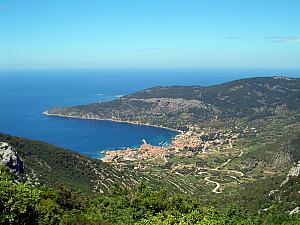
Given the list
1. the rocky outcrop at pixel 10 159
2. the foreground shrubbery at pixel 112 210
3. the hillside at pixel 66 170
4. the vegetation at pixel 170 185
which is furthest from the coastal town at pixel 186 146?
the foreground shrubbery at pixel 112 210

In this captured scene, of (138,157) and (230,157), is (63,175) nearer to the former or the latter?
(138,157)

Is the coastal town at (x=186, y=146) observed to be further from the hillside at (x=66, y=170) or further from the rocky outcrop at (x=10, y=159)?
the rocky outcrop at (x=10, y=159)

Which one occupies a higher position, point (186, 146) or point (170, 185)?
point (170, 185)

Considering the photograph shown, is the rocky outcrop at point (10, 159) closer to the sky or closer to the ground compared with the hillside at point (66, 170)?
closer to the sky

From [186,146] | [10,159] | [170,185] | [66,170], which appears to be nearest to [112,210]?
[10,159]

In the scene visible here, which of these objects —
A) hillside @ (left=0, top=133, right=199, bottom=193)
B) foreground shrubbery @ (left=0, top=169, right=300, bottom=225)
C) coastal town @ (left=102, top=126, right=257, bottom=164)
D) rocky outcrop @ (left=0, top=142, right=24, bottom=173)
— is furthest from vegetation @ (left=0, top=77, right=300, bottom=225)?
coastal town @ (left=102, top=126, right=257, bottom=164)

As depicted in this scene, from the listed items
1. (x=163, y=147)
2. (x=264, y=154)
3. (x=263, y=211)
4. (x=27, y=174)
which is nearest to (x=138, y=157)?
(x=163, y=147)

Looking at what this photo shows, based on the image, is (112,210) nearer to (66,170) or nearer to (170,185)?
(66,170)
